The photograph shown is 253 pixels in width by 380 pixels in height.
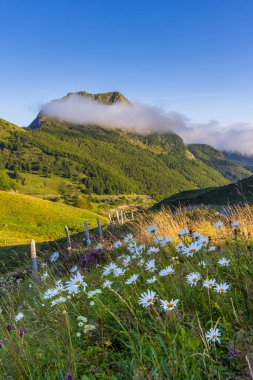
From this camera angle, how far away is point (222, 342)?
2.78 m

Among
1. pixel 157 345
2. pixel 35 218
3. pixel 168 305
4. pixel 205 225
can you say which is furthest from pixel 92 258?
pixel 35 218

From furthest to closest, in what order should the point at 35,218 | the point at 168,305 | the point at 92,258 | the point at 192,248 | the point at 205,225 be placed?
the point at 35,218 → the point at 92,258 → the point at 205,225 → the point at 192,248 → the point at 168,305

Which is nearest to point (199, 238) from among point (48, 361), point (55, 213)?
point (48, 361)

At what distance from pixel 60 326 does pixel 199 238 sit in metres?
2.12

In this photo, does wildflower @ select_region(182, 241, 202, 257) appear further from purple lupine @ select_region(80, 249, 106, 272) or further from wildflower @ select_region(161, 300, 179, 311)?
purple lupine @ select_region(80, 249, 106, 272)

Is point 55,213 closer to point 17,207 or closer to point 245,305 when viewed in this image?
point 17,207

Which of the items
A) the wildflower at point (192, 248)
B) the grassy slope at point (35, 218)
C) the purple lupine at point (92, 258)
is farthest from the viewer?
the grassy slope at point (35, 218)

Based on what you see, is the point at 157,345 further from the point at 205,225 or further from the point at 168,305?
the point at 205,225

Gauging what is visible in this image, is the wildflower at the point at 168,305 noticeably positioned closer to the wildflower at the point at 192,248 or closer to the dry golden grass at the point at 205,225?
the wildflower at the point at 192,248

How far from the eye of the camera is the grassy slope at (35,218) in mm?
52750

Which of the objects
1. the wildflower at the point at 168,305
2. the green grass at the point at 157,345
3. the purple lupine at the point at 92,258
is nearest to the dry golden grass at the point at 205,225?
the green grass at the point at 157,345

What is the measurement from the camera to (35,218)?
2274 inches

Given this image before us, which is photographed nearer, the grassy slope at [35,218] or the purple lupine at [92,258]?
the purple lupine at [92,258]

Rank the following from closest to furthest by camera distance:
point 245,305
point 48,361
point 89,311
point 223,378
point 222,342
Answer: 1. point 223,378
2. point 222,342
3. point 48,361
4. point 245,305
5. point 89,311
